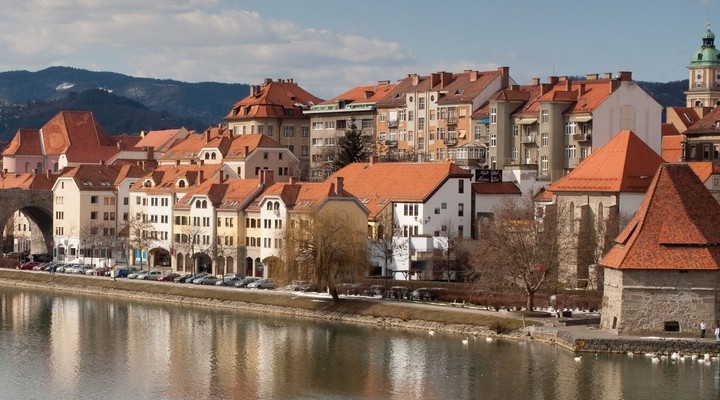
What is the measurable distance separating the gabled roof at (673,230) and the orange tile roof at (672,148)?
150ft

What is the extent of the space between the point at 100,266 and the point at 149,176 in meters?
9.74

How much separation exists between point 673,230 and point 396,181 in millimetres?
37148

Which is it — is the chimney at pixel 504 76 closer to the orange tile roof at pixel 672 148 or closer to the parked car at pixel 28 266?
the orange tile roof at pixel 672 148

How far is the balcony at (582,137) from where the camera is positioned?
112938 mm

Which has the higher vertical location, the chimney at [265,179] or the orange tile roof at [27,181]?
the orange tile roof at [27,181]

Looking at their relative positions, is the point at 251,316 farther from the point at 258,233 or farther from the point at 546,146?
the point at 546,146

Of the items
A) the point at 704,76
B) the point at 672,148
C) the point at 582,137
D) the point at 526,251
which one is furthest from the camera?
the point at 704,76

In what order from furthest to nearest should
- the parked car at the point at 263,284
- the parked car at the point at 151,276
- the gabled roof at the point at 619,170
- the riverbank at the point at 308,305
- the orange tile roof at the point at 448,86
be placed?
1. the orange tile roof at the point at 448,86
2. the parked car at the point at 151,276
3. the parked car at the point at 263,284
4. the gabled roof at the point at 619,170
5. the riverbank at the point at 308,305

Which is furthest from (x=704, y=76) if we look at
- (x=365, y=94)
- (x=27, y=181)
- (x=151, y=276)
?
(x=151, y=276)

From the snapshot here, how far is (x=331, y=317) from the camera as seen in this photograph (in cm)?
8619

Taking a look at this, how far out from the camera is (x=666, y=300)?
236 ft

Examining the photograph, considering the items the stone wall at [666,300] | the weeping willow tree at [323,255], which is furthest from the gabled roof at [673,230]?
the weeping willow tree at [323,255]

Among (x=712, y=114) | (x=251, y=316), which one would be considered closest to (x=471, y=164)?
(x=712, y=114)

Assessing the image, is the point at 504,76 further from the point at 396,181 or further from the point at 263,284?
the point at 263,284
